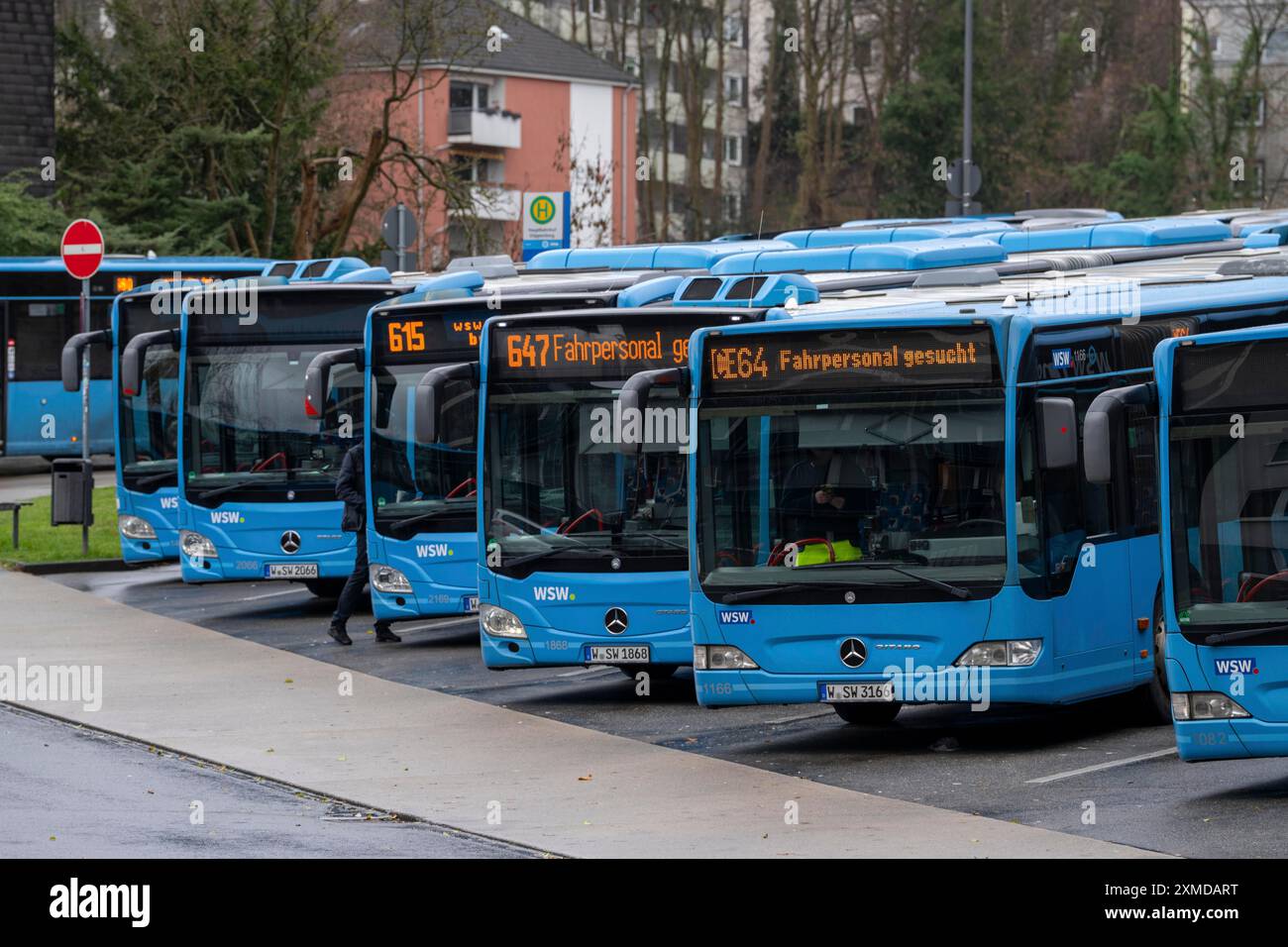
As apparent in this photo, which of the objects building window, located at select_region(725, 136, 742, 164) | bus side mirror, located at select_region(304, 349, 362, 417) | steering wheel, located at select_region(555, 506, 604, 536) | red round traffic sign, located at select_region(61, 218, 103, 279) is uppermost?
building window, located at select_region(725, 136, 742, 164)

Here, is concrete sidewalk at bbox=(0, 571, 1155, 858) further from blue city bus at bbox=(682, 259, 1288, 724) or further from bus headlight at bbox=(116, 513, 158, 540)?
bus headlight at bbox=(116, 513, 158, 540)

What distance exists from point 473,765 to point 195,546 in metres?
8.30

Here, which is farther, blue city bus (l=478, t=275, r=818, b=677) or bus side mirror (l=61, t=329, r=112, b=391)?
bus side mirror (l=61, t=329, r=112, b=391)

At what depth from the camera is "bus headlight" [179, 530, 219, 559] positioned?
21.0m

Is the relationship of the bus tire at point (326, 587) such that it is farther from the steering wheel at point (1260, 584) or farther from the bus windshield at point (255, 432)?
the steering wheel at point (1260, 584)

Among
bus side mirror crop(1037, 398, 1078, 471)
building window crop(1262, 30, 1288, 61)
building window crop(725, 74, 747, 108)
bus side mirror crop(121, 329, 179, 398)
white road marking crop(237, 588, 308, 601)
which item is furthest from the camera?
building window crop(725, 74, 747, 108)

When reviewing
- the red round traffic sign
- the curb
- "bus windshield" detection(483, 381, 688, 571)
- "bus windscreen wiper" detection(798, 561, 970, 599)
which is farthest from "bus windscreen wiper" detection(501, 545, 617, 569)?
the red round traffic sign

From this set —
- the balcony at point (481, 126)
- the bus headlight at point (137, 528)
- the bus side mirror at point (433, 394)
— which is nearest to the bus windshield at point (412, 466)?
the bus side mirror at point (433, 394)

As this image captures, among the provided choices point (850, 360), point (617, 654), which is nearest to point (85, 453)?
point (617, 654)

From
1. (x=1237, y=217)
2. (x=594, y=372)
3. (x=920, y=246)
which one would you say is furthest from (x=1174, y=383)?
(x=1237, y=217)

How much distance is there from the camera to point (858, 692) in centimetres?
1317

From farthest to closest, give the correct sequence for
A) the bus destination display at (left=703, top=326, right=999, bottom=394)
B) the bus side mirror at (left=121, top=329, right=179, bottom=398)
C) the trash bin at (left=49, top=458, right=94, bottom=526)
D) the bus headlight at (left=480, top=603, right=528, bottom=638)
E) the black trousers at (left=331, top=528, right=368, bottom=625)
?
the trash bin at (left=49, top=458, right=94, bottom=526) < the bus side mirror at (left=121, top=329, right=179, bottom=398) < the black trousers at (left=331, top=528, right=368, bottom=625) < the bus headlight at (left=480, top=603, right=528, bottom=638) < the bus destination display at (left=703, top=326, right=999, bottom=394)

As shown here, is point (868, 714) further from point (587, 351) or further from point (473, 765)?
point (587, 351)

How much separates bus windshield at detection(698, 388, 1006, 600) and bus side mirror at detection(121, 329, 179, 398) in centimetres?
945
